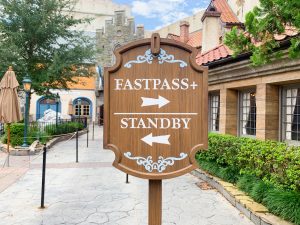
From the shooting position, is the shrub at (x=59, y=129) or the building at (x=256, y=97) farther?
the shrub at (x=59, y=129)

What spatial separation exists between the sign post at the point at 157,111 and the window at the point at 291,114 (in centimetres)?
434

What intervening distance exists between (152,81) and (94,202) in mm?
3995

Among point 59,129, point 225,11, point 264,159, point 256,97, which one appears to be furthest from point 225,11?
point 59,129

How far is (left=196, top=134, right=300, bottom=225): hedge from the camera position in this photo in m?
4.34

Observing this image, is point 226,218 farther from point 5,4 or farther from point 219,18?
point 5,4

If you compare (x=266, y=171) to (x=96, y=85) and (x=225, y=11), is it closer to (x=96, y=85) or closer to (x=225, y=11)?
(x=225, y=11)

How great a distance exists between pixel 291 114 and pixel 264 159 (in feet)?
5.60

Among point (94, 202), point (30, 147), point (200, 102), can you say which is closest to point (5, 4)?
point (30, 147)

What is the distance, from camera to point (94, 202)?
5.88 metres

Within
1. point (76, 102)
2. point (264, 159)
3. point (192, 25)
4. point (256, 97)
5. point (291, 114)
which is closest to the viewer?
point (264, 159)

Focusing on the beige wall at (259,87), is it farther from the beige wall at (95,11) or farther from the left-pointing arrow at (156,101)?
the beige wall at (95,11)

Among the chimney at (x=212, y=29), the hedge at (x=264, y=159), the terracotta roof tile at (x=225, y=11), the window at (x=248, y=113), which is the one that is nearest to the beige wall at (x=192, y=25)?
the terracotta roof tile at (x=225, y=11)

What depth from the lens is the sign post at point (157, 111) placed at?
2.57 m

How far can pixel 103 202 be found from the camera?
5883 millimetres
